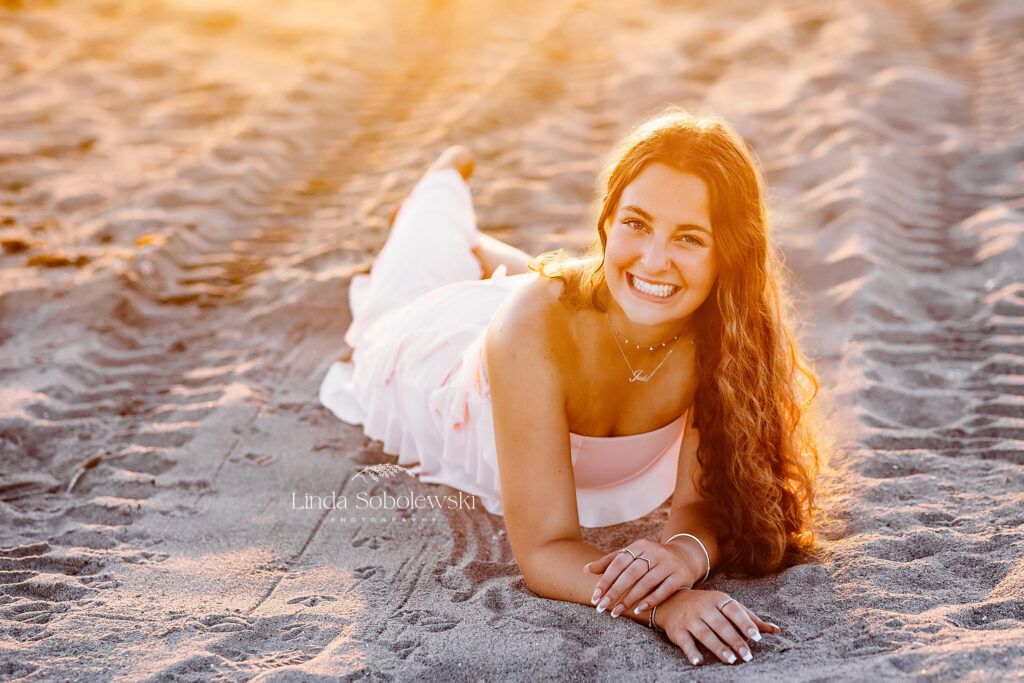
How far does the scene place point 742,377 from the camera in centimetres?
233

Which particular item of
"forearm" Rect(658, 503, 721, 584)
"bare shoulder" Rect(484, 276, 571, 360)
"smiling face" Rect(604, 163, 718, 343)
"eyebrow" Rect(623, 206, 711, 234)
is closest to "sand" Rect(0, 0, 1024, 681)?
"forearm" Rect(658, 503, 721, 584)

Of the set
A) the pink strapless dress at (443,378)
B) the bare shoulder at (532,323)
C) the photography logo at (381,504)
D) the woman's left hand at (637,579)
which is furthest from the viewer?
the photography logo at (381,504)

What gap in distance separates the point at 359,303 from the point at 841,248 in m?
2.31

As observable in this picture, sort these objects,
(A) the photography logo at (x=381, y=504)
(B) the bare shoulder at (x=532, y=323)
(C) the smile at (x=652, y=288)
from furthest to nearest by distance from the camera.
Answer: (A) the photography logo at (x=381, y=504)
(B) the bare shoulder at (x=532, y=323)
(C) the smile at (x=652, y=288)

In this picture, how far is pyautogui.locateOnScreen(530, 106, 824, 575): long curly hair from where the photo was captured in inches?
85.1

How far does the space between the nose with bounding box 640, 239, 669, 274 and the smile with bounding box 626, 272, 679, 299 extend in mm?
50

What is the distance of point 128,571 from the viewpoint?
2426 mm

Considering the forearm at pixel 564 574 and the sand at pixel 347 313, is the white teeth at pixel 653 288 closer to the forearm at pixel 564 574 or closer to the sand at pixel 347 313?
the forearm at pixel 564 574

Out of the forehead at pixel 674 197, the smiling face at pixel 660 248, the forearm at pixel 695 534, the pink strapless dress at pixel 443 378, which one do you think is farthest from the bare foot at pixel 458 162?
the forearm at pixel 695 534

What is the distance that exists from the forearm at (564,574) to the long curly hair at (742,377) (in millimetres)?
426

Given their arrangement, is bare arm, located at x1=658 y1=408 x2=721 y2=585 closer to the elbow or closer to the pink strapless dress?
the pink strapless dress

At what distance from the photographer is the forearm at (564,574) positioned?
6.86 feet

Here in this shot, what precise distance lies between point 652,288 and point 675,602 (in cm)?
77

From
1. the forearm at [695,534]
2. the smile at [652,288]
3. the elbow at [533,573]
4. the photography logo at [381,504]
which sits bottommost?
the photography logo at [381,504]
